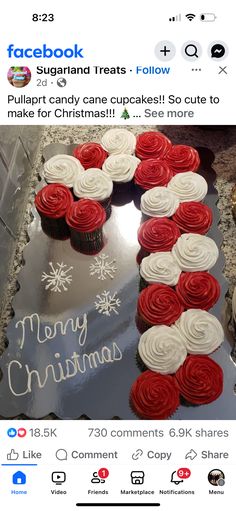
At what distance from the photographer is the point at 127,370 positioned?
984mm

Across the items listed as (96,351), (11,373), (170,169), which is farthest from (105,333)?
(170,169)

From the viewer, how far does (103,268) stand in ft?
3.67

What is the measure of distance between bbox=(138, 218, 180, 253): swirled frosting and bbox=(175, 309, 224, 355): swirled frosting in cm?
15

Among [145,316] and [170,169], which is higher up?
[170,169]

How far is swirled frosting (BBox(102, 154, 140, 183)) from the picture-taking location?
3.93ft

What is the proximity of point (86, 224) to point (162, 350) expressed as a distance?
31 cm

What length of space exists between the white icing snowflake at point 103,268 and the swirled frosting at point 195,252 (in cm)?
13
